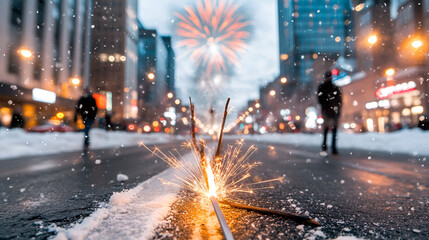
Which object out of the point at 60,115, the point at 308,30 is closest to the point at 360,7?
the point at 308,30

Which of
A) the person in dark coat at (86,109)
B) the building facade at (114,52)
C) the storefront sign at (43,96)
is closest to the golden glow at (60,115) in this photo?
the storefront sign at (43,96)

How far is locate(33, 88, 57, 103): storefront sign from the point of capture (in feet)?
90.2

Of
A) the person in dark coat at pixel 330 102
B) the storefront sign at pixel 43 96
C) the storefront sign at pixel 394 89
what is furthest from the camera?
the storefront sign at pixel 394 89

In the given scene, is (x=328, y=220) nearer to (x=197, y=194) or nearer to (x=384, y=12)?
(x=197, y=194)

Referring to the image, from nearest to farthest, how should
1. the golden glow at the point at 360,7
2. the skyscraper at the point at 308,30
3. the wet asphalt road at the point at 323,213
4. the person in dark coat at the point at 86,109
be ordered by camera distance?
1. the wet asphalt road at the point at 323,213
2. the person in dark coat at the point at 86,109
3. the golden glow at the point at 360,7
4. the skyscraper at the point at 308,30

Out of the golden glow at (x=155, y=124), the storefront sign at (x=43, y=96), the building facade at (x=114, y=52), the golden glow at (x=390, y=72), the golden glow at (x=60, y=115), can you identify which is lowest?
the golden glow at (x=155, y=124)

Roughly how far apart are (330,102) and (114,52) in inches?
2698

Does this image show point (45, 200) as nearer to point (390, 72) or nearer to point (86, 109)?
point (86, 109)

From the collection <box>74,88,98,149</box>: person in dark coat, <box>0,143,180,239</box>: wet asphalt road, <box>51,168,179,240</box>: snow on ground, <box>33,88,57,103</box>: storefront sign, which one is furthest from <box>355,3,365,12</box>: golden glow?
<box>51,168,179,240</box>: snow on ground

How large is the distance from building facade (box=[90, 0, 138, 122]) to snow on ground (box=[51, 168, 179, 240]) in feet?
215

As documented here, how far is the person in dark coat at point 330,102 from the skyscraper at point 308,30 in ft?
274

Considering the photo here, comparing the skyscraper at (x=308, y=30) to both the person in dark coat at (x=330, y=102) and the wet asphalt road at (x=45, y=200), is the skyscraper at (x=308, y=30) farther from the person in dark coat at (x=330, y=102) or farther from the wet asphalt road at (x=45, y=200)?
the wet asphalt road at (x=45, y=200)

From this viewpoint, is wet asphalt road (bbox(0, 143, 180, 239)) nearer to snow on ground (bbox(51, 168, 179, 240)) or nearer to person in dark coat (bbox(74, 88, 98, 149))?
snow on ground (bbox(51, 168, 179, 240))

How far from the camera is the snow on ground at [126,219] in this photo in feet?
4.09
